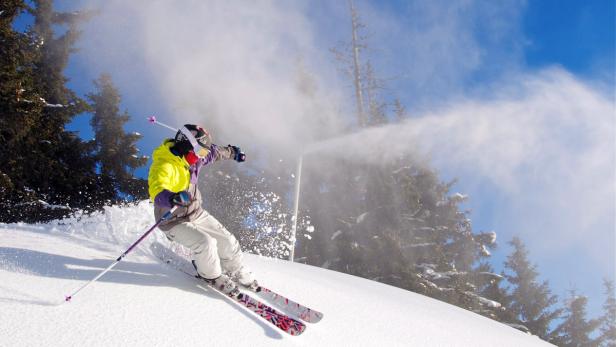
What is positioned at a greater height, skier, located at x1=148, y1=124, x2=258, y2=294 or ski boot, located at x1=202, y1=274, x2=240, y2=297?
skier, located at x1=148, y1=124, x2=258, y2=294

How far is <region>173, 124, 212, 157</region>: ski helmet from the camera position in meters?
4.88

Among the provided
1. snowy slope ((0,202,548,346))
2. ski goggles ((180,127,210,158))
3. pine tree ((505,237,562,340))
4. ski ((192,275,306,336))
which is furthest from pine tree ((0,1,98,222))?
pine tree ((505,237,562,340))

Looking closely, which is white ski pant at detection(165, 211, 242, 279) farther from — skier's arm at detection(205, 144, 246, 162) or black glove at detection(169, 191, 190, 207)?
skier's arm at detection(205, 144, 246, 162)

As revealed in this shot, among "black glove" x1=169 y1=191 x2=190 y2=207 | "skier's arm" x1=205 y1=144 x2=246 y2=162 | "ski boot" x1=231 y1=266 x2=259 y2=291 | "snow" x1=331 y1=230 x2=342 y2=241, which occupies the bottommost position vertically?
"ski boot" x1=231 y1=266 x2=259 y2=291

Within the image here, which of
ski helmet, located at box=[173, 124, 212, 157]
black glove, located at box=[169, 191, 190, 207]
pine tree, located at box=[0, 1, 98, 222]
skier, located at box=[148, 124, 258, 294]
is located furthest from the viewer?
pine tree, located at box=[0, 1, 98, 222]

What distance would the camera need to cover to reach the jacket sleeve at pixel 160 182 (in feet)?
14.5

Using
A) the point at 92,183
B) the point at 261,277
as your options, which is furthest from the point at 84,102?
the point at 261,277

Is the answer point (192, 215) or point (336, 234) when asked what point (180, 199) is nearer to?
point (192, 215)

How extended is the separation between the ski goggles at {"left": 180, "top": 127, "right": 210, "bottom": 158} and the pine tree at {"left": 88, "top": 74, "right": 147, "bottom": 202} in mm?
12873

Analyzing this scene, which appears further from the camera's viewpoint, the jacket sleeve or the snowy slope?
the jacket sleeve

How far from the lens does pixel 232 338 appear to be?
145 inches

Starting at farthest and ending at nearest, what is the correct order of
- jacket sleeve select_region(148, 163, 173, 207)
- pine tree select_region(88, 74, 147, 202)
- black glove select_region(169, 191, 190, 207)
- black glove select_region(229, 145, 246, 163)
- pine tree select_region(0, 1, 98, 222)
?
pine tree select_region(88, 74, 147, 202) < pine tree select_region(0, 1, 98, 222) < black glove select_region(229, 145, 246, 163) < jacket sleeve select_region(148, 163, 173, 207) < black glove select_region(169, 191, 190, 207)

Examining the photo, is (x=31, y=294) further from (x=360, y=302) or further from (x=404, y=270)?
(x=404, y=270)

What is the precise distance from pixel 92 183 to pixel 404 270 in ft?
45.5
